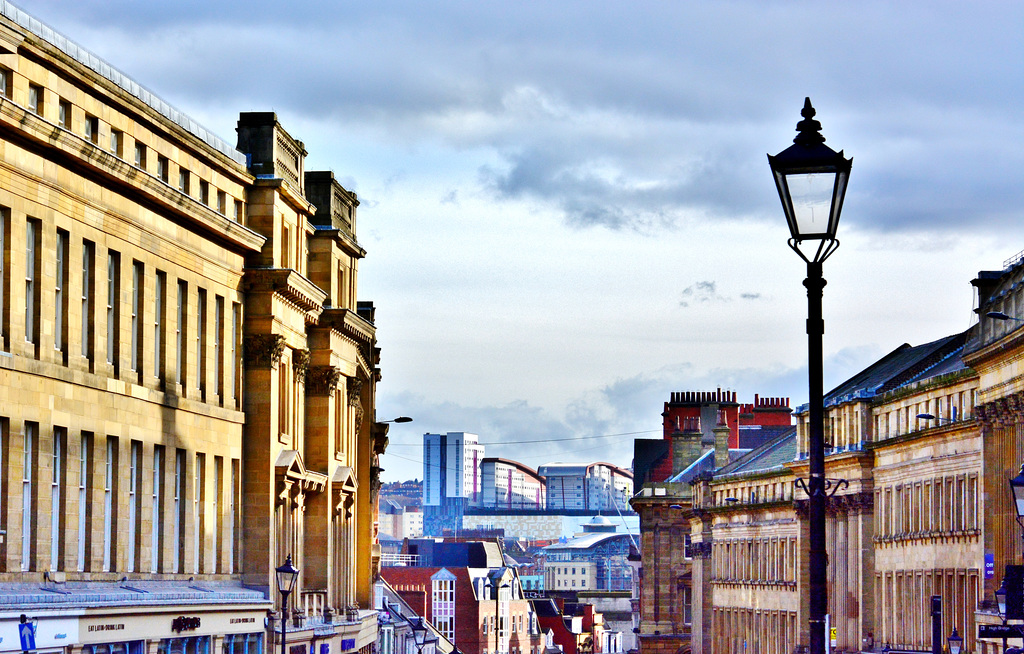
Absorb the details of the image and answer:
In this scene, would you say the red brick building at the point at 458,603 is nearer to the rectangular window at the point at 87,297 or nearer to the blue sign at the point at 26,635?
the rectangular window at the point at 87,297

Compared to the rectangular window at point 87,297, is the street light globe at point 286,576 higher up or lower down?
lower down

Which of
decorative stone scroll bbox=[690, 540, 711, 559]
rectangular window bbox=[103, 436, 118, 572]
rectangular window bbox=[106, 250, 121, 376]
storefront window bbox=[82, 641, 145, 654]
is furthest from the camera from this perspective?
decorative stone scroll bbox=[690, 540, 711, 559]

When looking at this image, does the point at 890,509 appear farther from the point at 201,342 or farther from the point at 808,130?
the point at 808,130

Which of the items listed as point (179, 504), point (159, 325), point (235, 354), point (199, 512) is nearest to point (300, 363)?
point (235, 354)

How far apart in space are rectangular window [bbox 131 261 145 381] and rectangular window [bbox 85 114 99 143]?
4008 mm

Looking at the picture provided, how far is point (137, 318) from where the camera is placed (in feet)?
171

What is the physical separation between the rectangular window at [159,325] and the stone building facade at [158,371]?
0.20 feet

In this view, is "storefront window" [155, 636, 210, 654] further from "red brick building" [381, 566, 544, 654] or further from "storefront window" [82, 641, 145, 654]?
"red brick building" [381, 566, 544, 654]

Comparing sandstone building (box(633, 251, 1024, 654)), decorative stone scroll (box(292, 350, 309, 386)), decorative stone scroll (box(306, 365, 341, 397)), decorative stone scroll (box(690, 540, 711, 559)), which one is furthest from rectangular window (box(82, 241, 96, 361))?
decorative stone scroll (box(690, 540, 711, 559))

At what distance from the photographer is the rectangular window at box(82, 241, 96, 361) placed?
48.0 metres

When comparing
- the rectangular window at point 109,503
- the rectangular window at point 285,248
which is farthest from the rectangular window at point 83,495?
the rectangular window at point 285,248

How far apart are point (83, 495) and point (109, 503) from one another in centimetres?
172

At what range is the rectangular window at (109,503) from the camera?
49.3m

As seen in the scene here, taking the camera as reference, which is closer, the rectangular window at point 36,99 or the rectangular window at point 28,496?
the rectangular window at point 28,496
